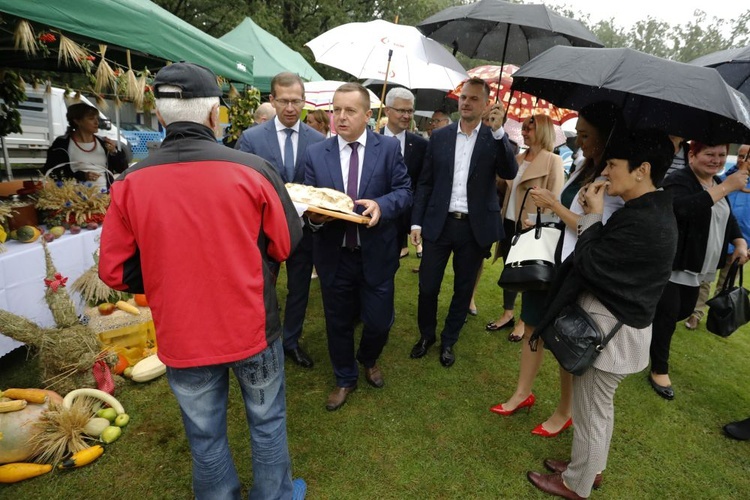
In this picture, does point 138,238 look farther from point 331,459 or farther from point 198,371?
point 331,459

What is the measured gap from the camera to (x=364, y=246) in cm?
267

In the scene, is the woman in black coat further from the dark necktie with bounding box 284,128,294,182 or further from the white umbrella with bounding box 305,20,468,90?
the white umbrella with bounding box 305,20,468,90

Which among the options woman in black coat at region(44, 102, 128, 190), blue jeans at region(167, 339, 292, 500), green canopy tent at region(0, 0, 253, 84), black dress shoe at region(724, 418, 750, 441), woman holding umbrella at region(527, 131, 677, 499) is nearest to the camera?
blue jeans at region(167, 339, 292, 500)

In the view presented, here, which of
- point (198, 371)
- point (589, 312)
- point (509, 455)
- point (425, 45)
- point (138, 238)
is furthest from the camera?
point (425, 45)

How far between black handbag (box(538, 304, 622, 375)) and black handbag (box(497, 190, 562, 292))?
32 cm

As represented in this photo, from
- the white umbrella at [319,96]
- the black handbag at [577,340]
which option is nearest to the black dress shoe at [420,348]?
the black handbag at [577,340]

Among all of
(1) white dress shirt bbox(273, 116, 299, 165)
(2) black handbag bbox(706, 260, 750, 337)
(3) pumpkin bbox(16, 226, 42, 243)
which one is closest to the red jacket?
(1) white dress shirt bbox(273, 116, 299, 165)

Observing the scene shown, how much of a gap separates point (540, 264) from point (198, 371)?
1.85 meters

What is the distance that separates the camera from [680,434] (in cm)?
291

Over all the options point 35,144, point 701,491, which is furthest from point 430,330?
point 35,144

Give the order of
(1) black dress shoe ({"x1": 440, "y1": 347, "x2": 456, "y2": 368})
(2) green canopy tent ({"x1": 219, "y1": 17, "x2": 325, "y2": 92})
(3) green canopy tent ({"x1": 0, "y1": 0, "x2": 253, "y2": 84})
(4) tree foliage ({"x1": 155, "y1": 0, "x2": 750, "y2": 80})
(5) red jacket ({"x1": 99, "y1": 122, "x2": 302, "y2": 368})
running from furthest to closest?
(4) tree foliage ({"x1": 155, "y1": 0, "x2": 750, "y2": 80}) < (2) green canopy tent ({"x1": 219, "y1": 17, "x2": 325, "y2": 92}) < (1) black dress shoe ({"x1": 440, "y1": 347, "x2": 456, "y2": 368}) < (3) green canopy tent ({"x1": 0, "y1": 0, "x2": 253, "y2": 84}) < (5) red jacket ({"x1": 99, "y1": 122, "x2": 302, "y2": 368})

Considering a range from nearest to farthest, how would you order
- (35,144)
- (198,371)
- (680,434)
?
(198,371), (680,434), (35,144)

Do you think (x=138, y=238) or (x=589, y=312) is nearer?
(x=138, y=238)

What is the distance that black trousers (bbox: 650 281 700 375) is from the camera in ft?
10.2
